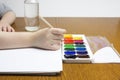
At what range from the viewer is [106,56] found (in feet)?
2.45

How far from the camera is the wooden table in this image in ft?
2.03

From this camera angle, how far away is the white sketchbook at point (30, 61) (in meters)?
0.63

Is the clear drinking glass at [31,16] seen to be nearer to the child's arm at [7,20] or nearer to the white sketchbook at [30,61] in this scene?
the child's arm at [7,20]

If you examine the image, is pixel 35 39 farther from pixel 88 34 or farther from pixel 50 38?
pixel 88 34

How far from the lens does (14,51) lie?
757mm

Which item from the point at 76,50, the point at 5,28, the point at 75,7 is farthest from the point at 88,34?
the point at 75,7

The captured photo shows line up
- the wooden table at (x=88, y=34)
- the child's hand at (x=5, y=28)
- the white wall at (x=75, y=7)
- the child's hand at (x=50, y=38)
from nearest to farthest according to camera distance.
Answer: the wooden table at (x=88, y=34) → the child's hand at (x=50, y=38) → the child's hand at (x=5, y=28) → the white wall at (x=75, y=7)

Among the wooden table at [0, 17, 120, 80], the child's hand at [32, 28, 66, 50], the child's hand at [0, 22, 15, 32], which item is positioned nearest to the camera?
the wooden table at [0, 17, 120, 80]

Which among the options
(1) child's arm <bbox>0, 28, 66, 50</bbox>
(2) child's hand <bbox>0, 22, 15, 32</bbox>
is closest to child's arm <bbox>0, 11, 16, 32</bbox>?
(2) child's hand <bbox>0, 22, 15, 32</bbox>

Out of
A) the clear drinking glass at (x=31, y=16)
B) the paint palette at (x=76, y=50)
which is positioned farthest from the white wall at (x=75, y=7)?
the paint palette at (x=76, y=50)

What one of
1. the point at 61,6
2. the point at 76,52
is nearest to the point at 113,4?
the point at 61,6

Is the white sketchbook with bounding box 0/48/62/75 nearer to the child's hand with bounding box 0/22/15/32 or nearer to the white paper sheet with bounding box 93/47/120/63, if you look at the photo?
the white paper sheet with bounding box 93/47/120/63

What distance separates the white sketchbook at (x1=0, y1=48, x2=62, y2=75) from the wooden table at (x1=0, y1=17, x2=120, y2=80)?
0.02 meters

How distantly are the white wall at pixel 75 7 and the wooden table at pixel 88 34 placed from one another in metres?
0.22
